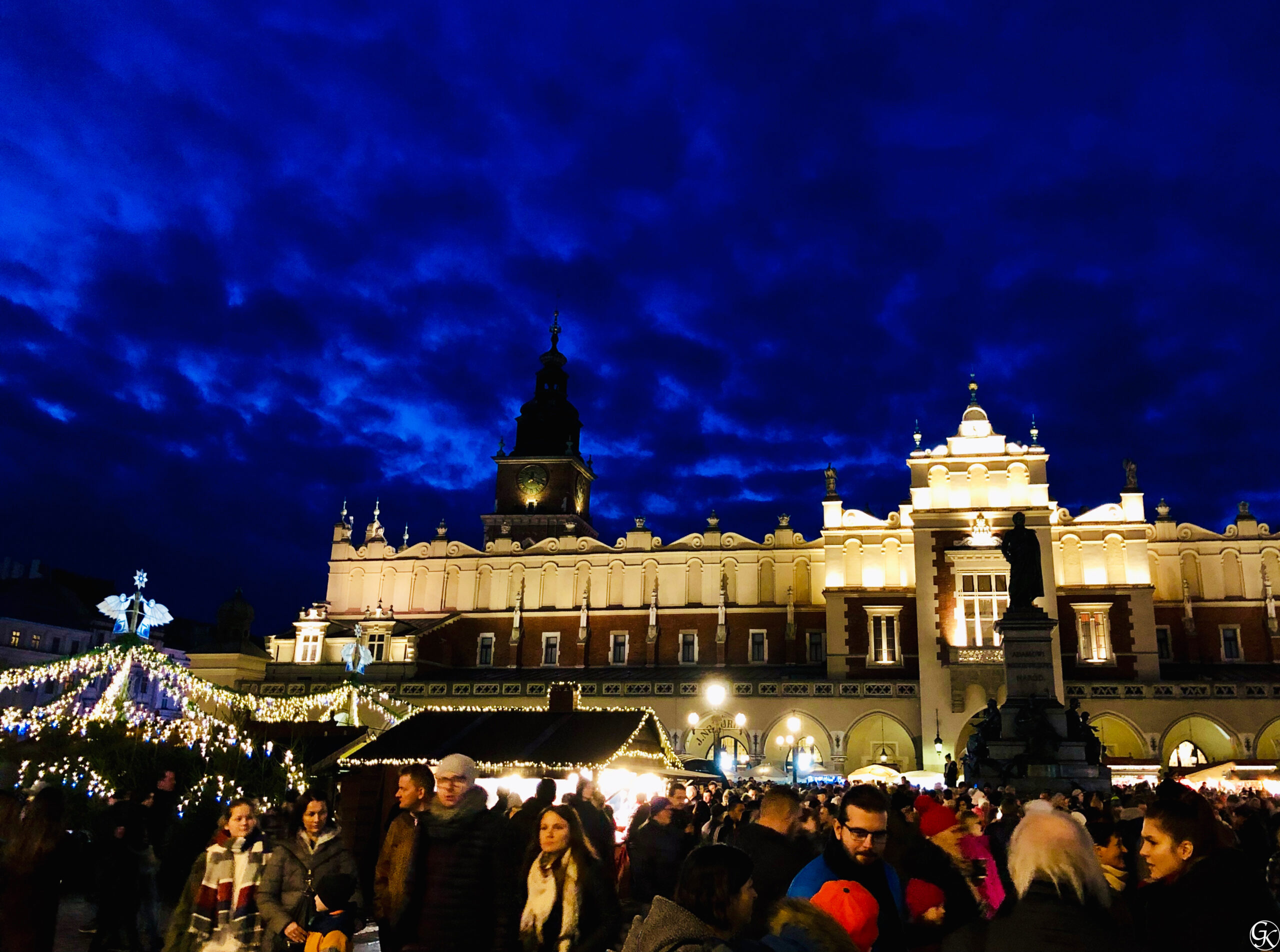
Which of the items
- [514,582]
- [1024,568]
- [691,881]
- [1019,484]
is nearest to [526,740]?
[691,881]

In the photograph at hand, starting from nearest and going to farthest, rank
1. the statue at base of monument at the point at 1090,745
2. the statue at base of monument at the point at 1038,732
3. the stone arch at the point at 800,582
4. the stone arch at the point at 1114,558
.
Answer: the statue at base of monument at the point at 1038,732
the statue at base of monument at the point at 1090,745
the stone arch at the point at 1114,558
the stone arch at the point at 800,582

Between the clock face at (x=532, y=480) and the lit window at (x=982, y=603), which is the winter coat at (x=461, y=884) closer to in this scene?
the lit window at (x=982, y=603)

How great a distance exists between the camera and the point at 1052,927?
11.8ft

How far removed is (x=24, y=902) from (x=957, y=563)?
37631 mm

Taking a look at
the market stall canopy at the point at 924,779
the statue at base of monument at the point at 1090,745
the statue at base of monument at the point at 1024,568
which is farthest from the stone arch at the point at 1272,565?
the statue at base of monument at the point at 1090,745

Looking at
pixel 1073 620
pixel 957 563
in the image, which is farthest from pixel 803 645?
pixel 1073 620

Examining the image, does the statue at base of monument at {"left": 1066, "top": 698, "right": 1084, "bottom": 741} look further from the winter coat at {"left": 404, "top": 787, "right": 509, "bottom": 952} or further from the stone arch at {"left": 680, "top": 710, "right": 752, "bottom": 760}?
the winter coat at {"left": 404, "top": 787, "right": 509, "bottom": 952}

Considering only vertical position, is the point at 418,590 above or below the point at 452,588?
below

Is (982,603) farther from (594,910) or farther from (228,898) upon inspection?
(594,910)

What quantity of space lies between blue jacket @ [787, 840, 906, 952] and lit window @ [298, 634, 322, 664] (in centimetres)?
4583

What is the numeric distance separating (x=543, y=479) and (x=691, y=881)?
58.7 metres

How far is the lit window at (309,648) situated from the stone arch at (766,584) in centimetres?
2081

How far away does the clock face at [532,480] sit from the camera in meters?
61.6

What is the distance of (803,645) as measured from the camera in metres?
44.6
